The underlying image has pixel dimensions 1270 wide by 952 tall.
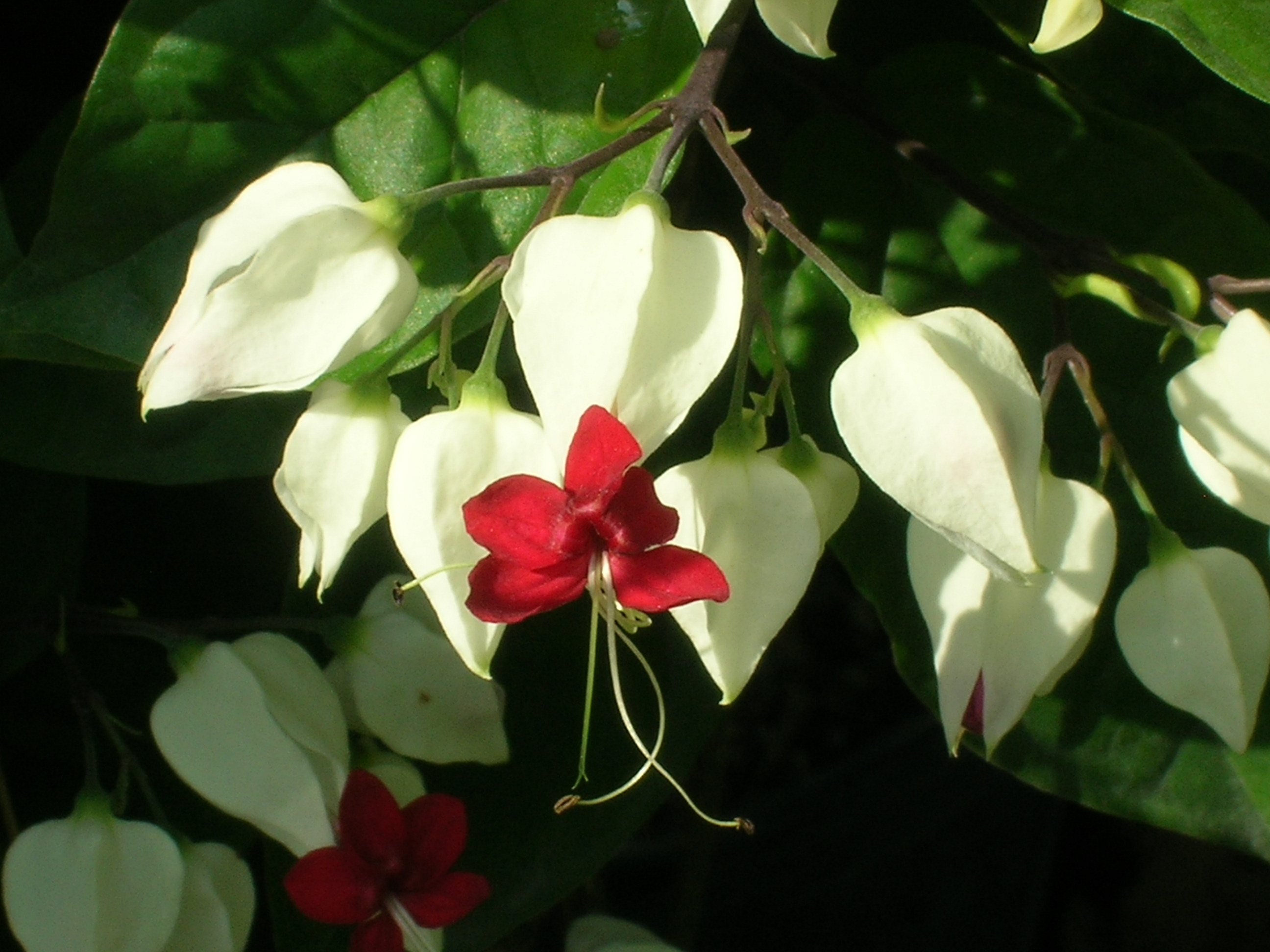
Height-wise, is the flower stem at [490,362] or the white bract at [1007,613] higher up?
the flower stem at [490,362]

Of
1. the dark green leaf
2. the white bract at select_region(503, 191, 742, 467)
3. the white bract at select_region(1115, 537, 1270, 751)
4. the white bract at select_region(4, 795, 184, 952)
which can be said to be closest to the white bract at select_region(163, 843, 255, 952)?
the white bract at select_region(4, 795, 184, 952)

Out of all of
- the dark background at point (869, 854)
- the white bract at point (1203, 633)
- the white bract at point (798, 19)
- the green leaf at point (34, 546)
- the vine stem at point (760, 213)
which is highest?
the white bract at point (798, 19)

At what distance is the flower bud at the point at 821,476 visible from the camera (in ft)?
1.50

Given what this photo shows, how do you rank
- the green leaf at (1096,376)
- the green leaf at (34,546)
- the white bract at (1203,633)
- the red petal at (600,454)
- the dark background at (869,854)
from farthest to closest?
the dark background at (869,854), the green leaf at (34,546), the green leaf at (1096,376), the white bract at (1203,633), the red petal at (600,454)

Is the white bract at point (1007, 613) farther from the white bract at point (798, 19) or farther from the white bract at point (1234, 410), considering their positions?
the white bract at point (798, 19)

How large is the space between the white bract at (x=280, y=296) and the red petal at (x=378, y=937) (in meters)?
0.23

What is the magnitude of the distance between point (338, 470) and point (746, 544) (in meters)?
0.14

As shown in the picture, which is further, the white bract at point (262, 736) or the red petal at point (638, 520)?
the white bract at point (262, 736)

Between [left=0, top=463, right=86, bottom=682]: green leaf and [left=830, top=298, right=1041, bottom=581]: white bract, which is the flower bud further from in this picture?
[left=0, top=463, right=86, bottom=682]: green leaf

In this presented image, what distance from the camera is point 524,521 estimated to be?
0.38 m

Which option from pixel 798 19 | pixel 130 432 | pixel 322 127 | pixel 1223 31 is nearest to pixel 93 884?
pixel 130 432

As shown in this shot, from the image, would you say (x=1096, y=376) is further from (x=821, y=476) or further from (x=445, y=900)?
(x=445, y=900)

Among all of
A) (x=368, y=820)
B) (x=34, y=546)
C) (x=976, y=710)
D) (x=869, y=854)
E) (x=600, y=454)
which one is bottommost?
(x=869, y=854)

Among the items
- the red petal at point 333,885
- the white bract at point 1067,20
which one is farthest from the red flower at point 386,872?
the white bract at point 1067,20
